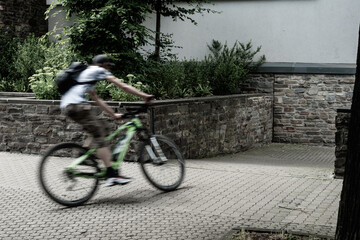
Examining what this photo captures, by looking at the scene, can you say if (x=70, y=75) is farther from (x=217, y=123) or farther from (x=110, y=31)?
(x=217, y=123)

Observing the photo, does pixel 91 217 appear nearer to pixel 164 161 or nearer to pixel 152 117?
pixel 164 161

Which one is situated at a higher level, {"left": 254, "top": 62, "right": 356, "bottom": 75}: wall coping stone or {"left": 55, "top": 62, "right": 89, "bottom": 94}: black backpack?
{"left": 254, "top": 62, "right": 356, "bottom": 75}: wall coping stone

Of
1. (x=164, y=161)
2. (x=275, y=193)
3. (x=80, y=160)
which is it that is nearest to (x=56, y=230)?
(x=80, y=160)

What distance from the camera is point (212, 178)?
28.0 feet

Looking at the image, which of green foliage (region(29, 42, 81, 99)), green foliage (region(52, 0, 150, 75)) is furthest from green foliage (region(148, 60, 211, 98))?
green foliage (region(29, 42, 81, 99))

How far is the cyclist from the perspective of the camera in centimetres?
641

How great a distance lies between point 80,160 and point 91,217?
0.76 meters

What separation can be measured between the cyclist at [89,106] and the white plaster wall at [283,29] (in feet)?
35.3

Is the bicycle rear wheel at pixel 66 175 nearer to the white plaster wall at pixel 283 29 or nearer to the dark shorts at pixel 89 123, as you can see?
the dark shorts at pixel 89 123

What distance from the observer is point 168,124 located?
10703 millimetres

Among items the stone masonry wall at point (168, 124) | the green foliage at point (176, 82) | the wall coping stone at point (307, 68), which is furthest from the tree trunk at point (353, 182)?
the wall coping stone at point (307, 68)

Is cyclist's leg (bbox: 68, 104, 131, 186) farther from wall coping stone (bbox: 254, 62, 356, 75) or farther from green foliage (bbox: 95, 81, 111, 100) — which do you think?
wall coping stone (bbox: 254, 62, 356, 75)

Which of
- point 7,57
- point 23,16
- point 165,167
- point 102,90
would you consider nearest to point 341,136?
point 165,167

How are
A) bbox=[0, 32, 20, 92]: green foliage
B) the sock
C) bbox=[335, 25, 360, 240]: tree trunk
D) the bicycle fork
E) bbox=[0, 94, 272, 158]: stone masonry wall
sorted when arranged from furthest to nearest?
bbox=[0, 32, 20, 92]: green foliage < bbox=[0, 94, 272, 158]: stone masonry wall < the bicycle fork < the sock < bbox=[335, 25, 360, 240]: tree trunk
